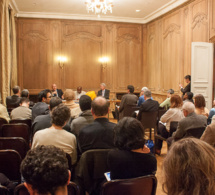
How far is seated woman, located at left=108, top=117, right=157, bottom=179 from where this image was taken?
195 cm

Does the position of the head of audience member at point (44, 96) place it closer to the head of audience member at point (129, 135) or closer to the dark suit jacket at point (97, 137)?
the dark suit jacket at point (97, 137)

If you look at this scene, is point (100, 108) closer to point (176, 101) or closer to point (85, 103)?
point (85, 103)

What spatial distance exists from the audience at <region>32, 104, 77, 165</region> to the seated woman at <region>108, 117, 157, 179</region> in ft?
2.56

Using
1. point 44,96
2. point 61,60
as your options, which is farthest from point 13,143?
point 61,60

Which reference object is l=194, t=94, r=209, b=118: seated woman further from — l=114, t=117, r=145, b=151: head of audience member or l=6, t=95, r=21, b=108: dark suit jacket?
l=6, t=95, r=21, b=108: dark suit jacket

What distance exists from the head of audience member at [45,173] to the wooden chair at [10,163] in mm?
1364

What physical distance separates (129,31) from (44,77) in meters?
4.20

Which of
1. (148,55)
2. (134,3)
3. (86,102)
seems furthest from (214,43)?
(86,102)

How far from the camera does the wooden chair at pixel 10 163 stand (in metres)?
2.37

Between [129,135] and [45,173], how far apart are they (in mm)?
1071

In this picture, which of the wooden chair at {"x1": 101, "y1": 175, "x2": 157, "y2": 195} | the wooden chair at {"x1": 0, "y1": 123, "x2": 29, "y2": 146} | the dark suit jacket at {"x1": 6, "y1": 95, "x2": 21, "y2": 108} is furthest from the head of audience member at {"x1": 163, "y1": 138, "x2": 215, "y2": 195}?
the dark suit jacket at {"x1": 6, "y1": 95, "x2": 21, "y2": 108}

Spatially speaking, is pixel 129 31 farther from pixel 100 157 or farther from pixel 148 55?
pixel 100 157

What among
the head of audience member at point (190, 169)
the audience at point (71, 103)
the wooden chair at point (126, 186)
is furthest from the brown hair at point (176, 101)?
the head of audience member at point (190, 169)

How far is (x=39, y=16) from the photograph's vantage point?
33.0 ft
